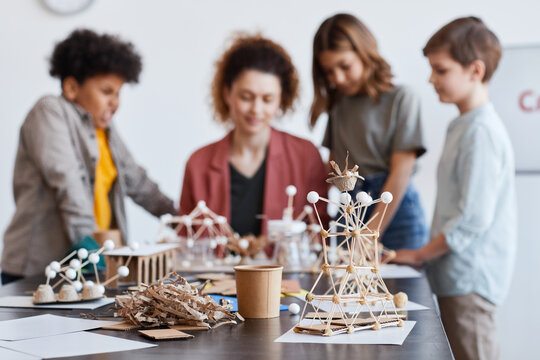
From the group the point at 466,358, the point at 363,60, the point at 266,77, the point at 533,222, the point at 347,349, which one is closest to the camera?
the point at 347,349

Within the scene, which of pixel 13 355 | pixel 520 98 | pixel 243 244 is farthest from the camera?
pixel 520 98

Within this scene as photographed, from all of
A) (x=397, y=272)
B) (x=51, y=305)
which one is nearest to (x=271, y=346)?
(x=51, y=305)

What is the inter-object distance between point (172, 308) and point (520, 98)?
103 inches

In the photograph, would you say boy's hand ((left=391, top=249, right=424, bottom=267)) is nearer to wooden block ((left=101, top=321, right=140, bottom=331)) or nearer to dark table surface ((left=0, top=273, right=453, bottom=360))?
dark table surface ((left=0, top=273, right=453, bottom=360))

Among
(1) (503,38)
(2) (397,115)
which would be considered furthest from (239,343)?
(1) (503,38)

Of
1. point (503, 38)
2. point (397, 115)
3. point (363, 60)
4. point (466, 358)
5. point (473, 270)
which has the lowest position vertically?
point (466, 358)

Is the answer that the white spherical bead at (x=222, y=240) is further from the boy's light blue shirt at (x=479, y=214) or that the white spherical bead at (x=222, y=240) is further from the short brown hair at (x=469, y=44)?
the short brown hair at (x=469, y=44)

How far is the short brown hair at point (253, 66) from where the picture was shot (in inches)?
102

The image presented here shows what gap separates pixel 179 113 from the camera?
3.62 m

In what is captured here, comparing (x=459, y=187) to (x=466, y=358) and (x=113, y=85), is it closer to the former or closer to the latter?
(x=466, y=358)

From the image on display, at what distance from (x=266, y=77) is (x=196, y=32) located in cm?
122

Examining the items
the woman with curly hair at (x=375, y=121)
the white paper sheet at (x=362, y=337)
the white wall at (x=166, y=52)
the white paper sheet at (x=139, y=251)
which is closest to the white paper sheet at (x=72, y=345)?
the white paper sheet at (x=362, y=337)

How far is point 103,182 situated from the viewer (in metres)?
2.59

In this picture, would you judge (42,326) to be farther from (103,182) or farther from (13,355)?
(103,182)
